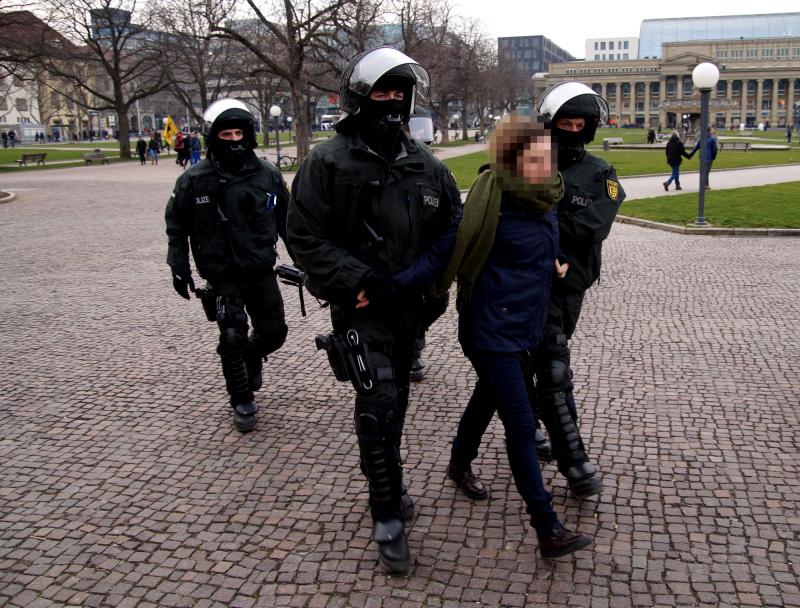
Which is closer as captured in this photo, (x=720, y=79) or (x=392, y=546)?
(x=392, y=546)

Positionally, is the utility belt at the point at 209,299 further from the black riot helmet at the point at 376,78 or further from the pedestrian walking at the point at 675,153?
the pedestrian walking at the point at 675,153

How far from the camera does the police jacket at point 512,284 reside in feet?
11.4

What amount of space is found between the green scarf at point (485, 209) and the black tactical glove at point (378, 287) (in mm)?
279

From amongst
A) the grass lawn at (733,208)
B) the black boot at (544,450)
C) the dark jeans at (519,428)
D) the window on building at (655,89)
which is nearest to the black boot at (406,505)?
the dark jeans at (519,428)

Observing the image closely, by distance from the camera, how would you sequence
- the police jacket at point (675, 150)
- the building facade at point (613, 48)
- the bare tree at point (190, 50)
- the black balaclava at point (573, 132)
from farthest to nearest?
1. the building facade at point (613, 48)
2. the bare tree at point (190, 50)
3. the police jacket at point (675, 150)
4. the black balaclava at point (573, 132)

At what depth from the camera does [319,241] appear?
3.50 m

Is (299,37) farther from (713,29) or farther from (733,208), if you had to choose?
(713,29)

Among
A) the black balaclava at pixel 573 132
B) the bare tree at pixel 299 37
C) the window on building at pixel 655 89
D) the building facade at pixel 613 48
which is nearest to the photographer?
the black balaclava at pixel 573 132

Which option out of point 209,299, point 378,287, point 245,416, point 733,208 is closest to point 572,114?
point 378,287

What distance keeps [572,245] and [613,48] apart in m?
182

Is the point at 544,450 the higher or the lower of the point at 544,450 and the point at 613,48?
the lower

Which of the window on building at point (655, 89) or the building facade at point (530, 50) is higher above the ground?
the building facade at point (530, 50)

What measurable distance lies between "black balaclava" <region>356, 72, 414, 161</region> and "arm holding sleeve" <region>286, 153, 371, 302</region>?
0.88 feet

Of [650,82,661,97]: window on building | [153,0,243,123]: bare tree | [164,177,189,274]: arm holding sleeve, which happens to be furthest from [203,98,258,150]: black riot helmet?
[650,82,661,97]: window on building
